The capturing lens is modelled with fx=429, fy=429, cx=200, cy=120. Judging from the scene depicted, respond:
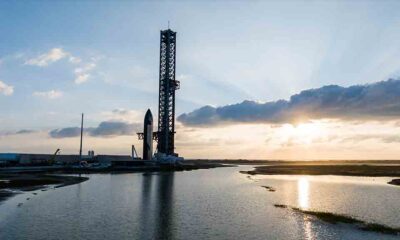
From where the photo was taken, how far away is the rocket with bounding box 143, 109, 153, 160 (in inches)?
6772

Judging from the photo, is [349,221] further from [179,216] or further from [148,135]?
[148,135]

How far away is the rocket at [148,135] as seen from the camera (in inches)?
6772

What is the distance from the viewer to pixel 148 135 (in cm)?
17262

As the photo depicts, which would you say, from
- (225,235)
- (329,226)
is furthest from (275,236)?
(329,226)

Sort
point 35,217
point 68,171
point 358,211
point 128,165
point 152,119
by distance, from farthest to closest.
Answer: point 152,119 → point 128,165 → point 68,171 → point 358,211 → point 35,217

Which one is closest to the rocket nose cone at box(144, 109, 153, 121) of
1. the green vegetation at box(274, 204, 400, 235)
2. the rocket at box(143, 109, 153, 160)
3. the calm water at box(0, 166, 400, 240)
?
the rocket at box(143, 109, 153, 160)

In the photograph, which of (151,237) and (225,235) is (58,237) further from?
(225,235)

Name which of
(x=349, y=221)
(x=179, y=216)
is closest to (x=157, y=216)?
(x=179, y=216)

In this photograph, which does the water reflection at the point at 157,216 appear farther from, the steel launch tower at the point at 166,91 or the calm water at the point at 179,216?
the steel launch tower at the point at 166,91

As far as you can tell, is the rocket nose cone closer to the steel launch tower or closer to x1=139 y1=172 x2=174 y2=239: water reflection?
the steel launch tower

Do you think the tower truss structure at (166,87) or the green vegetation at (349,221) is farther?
the tower truss structure at (166,87)

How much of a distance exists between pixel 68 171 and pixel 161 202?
255ft

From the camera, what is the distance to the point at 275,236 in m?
33.6

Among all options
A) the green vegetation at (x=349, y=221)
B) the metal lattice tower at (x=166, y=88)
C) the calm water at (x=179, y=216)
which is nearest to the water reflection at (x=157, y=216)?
the calm water at (x=179, y=216)
